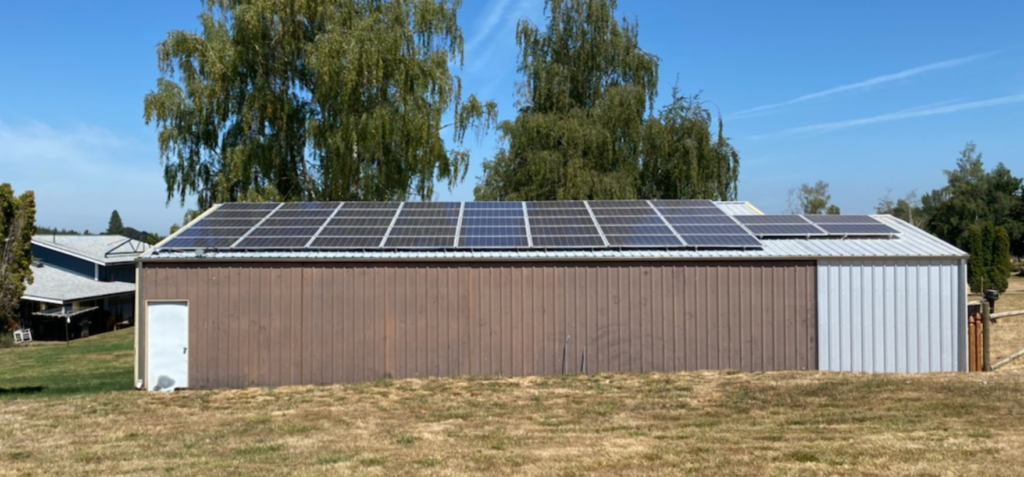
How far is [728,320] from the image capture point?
1479cm

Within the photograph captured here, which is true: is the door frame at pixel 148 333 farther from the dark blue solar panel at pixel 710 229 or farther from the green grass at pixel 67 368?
the dark blue solar panel at pixel 710 229

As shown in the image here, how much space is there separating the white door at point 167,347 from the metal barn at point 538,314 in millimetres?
27

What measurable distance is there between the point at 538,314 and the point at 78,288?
119 ft

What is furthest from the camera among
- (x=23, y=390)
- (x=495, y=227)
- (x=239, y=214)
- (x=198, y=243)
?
(x=239, y=214)

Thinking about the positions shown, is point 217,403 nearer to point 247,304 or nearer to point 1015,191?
point 247,304

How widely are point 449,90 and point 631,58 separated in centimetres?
1036

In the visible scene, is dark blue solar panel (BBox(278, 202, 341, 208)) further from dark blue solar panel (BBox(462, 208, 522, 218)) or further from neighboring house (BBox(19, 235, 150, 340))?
neighboring house (BBox(19, 235, 150, 340))

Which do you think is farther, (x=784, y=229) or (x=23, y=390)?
(x=23, y=390)

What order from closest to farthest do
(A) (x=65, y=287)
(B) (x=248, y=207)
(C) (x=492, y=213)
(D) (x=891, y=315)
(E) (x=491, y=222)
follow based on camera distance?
(D) (x=891, y=315)
(E) (x=491, y=222)
(C) (x=492, y=213)
(B) (x=248, y=207)
(A) (x=65, y=287)

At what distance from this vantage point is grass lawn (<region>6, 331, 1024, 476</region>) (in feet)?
26.5

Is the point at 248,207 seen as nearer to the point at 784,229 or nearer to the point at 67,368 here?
the point at 67,368

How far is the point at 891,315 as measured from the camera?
14.7 m

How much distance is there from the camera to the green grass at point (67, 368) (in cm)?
1670

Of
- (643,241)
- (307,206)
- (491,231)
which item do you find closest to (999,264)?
(643,241)
